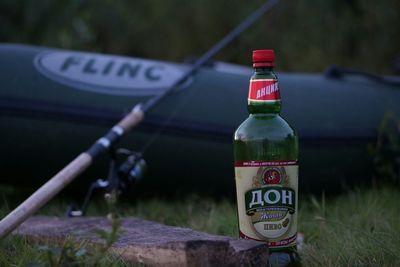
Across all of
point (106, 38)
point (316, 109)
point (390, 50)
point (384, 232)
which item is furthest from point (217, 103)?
point (106, 38)

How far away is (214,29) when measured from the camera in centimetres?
543

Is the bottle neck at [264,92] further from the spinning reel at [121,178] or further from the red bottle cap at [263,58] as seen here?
the spinning reel at [121,178]

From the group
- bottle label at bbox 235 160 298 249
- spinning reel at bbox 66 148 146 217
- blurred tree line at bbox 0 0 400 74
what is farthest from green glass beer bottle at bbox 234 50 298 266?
blurred tree line at bbox 0 0 400 74

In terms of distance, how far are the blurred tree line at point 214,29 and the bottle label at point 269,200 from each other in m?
3.16

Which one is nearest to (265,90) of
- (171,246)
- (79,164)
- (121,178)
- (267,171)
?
(267,171)

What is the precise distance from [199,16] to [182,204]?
3029mm

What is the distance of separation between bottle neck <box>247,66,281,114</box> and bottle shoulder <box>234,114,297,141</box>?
0.02 m

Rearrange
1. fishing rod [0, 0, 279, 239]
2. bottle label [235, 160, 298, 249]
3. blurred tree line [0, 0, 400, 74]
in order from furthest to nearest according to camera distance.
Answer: blurred tree line [0, 0, 400, 74]
fishing rod [0, 0, 279, 239]
bottle label [235, 160, 298, 249]

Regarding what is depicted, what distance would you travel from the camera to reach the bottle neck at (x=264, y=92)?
159cm

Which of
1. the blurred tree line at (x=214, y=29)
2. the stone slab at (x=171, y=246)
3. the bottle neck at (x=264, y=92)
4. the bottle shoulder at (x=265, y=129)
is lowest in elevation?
the stone slab at (x=171, y=246)

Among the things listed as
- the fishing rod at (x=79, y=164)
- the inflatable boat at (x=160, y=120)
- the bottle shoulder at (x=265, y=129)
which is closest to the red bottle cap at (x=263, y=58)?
the bottle shoulder at (x=265, y=129)

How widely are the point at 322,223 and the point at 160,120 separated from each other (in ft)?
2.57

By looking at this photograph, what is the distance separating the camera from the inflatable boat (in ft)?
8.23

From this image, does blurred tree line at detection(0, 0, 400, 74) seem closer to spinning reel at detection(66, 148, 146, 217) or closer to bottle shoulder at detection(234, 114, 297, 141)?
spinning reel at detection(66, 148, 146, 217)
